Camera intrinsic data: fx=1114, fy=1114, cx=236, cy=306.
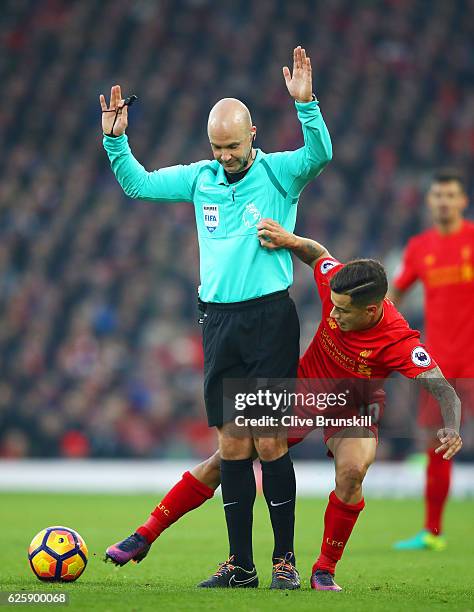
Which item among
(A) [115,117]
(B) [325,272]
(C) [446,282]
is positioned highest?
(A) [115,117]

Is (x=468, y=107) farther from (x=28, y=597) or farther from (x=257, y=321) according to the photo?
(x=28, y=597)

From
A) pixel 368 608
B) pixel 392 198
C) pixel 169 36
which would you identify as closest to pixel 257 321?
pixel 368 608

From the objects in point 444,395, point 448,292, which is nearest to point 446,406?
point 444,395

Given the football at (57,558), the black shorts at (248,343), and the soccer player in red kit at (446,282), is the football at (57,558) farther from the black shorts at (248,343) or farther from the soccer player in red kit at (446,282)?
the soccer player in red kit at (446,282)

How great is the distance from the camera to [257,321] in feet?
17.2

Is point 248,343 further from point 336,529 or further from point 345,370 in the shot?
point 336,529

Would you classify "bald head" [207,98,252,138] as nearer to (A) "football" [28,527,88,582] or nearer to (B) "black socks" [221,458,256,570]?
(B) "black socks" [221,458,256,570]

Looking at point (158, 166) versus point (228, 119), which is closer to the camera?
point (228, 119)

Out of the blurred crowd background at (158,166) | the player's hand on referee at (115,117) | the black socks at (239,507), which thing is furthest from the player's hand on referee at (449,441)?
the blurred crowd background at (158,166)

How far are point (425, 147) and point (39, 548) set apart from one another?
1331 centimetres

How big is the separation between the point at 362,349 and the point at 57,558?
175 cm

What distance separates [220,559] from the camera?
A: 6727mm

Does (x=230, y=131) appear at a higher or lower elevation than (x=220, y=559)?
higher

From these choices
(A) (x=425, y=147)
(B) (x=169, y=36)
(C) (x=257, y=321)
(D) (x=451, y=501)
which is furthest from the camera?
(B) (x=169, y=36)
